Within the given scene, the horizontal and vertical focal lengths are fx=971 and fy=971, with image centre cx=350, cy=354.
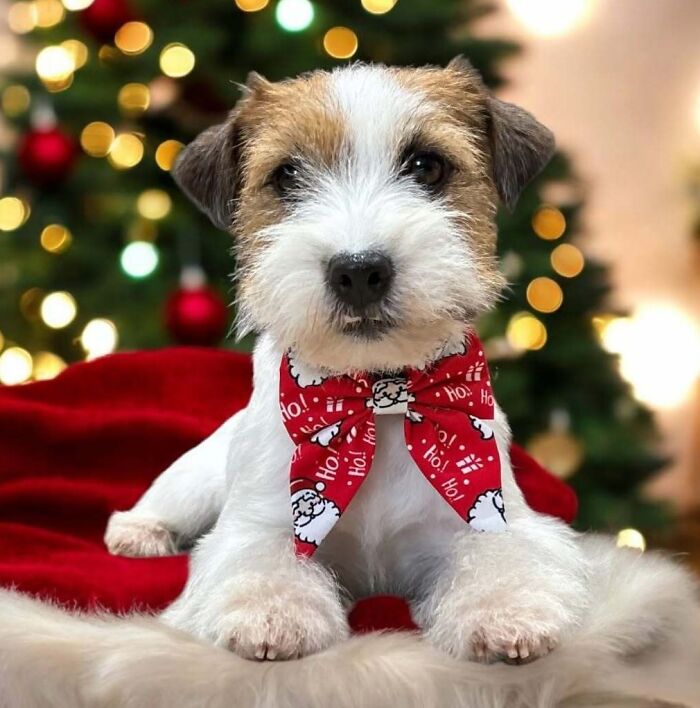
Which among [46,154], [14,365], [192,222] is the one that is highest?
[46,154]

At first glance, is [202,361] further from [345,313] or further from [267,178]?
[345,313]

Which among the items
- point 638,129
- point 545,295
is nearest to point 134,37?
point 545,295

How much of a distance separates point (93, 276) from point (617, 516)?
221 centimetres

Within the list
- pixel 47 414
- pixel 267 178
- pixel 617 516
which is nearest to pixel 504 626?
pixel 267 178

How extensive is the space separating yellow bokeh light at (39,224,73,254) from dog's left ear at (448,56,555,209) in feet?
7.56

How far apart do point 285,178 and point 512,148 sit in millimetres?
411

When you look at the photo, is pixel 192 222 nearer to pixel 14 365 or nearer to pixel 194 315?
pixel 194 315

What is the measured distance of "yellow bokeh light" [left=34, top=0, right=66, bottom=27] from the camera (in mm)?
3643

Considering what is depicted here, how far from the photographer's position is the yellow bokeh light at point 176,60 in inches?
131

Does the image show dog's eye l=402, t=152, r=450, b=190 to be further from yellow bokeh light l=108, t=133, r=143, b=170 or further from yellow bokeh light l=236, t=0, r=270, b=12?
yellow bokeh light l=108, t=133, r=143, b=170

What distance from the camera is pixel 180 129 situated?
3672 millimetres

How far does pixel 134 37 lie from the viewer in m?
3.51

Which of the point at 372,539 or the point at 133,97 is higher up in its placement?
the point at 133,97

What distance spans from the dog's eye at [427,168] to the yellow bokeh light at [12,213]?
255 centimetres
